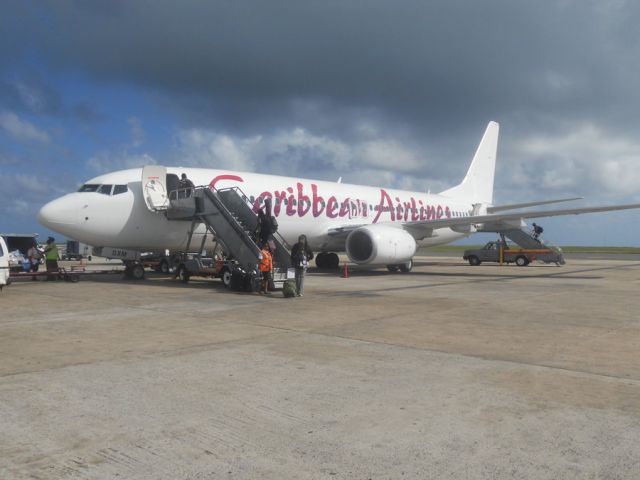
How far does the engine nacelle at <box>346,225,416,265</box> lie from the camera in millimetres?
18069

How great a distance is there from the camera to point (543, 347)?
22.1 feet

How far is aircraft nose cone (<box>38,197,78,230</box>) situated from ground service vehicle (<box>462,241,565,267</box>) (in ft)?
80.4

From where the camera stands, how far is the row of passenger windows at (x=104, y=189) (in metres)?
15.1

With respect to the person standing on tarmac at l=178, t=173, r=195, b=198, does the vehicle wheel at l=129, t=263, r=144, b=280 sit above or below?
below

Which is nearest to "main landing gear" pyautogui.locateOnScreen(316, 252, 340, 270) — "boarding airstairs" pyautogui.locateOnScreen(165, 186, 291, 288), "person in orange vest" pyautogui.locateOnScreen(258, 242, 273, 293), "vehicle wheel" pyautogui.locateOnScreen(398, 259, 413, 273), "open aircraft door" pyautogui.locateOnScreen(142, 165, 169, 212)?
"vehicle wheel" pyautogui.locateOnScreen(398, 259, 413, 273)

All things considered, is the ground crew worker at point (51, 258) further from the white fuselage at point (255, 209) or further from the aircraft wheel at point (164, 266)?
the aircraft wheel at point (164, 266)

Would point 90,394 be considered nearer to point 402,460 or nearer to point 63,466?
point 63,466

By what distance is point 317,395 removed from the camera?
15.1 feet

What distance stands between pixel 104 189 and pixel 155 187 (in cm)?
136

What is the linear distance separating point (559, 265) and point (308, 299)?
24.0m

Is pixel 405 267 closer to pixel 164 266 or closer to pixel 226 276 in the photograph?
pixel 164 266

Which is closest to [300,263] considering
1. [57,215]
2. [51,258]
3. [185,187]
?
[185,187]

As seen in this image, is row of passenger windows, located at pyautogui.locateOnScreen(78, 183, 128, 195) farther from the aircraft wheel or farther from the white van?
the aircraft wheel

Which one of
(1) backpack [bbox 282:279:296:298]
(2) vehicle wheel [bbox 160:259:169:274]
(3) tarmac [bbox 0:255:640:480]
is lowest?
(3) tarmac [bbox 0:255:640:480]
